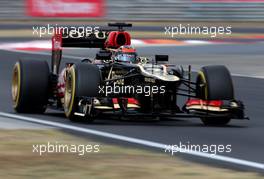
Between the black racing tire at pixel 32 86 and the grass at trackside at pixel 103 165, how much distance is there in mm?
2838

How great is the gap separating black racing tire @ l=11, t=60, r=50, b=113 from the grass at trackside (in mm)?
2838

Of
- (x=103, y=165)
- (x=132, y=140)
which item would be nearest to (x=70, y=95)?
(x=132, y=140)

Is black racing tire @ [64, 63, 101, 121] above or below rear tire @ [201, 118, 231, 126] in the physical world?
above

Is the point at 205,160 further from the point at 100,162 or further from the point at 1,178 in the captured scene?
the point at 1,178

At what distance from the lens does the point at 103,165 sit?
8.32m

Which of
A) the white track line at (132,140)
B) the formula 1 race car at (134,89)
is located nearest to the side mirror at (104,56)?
the formula 1 race car at (134,89)

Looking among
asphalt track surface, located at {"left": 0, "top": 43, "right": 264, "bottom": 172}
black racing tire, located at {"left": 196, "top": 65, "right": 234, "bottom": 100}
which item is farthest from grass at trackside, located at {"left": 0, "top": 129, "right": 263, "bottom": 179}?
black racing tire, located at {"left": 196, "top": 65, "right": 234, "bottom": 100}

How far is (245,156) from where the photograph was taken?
363 inches

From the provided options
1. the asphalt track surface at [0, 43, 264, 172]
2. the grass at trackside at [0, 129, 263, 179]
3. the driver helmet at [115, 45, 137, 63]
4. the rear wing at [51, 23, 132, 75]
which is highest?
the rear wing at [51, 23, 132, 75]

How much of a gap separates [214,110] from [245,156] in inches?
96.4

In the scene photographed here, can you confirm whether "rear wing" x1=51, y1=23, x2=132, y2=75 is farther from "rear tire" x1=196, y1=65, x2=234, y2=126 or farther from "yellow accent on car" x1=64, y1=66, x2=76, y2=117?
"rear tire" x1=196, y1=65, x2=234, y2=126

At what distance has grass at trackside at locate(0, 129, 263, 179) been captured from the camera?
309 inches

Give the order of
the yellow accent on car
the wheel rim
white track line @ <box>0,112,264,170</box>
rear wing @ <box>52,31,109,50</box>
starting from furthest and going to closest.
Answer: rear wing @ <box>52,31,109,50</box> → the wheel rim → the yellow accent on car → white track line @ <box>0,112,264,170</box>

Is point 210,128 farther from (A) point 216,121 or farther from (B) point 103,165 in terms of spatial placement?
(B) point 103,165
